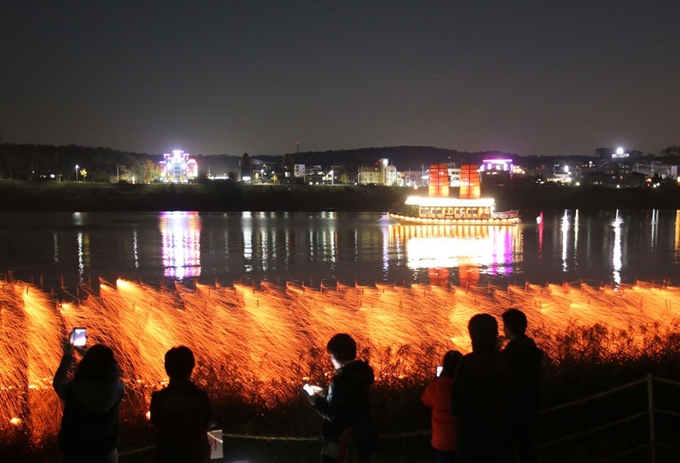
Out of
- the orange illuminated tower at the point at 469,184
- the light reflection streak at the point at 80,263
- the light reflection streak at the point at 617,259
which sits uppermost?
the orange illuminated tower at the point at 469,184

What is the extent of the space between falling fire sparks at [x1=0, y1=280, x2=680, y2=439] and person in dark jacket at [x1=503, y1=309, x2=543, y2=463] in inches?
111

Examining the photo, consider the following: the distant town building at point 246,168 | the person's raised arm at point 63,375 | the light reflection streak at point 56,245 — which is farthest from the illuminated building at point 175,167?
the person's raised arm at point 63,375

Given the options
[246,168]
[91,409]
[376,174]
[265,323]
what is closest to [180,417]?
[91,409]

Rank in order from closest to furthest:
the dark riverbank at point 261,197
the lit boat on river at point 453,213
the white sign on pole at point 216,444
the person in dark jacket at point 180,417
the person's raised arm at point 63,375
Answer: the person in dark jacket at point 180,417
the person's raised arm at point 63,375
the white sign on pole at point 216,444
the lit boat on river at point 453,213
the dark riverbank at point 261,197

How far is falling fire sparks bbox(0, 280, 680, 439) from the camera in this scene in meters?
7.86

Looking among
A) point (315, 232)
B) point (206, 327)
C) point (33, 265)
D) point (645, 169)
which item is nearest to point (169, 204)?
Answer: point (315, 232)

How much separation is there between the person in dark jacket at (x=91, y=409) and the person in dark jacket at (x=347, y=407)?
1.18 m

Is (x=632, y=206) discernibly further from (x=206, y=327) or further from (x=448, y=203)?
(x=206, y=327)

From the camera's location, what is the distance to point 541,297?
1650 cm

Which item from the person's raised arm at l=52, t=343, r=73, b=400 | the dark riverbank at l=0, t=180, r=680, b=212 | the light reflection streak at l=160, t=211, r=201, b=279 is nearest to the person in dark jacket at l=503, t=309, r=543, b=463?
the person's raised arm at l=52, t=343, r=73, b=400

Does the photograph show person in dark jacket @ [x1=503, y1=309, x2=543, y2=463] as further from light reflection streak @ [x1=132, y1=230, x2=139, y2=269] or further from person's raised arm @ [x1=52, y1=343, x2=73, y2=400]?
light reflection streak @ [x1=132, y1=230, x2=139, y2=269]

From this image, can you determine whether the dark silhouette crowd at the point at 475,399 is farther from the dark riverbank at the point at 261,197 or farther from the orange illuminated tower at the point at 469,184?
the dark riverbank at the point at 261,197

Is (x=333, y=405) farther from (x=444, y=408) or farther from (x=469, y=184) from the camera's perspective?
(x=469, y=184)

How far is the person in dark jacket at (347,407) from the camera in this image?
3586mm
